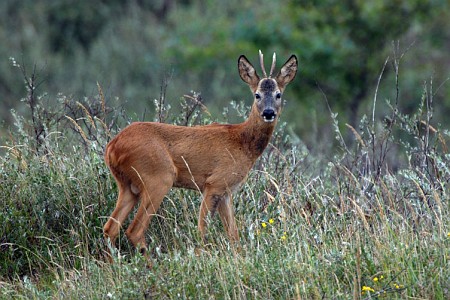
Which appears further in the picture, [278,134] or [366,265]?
Answer: [278,134]

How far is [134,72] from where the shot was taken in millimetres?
24797

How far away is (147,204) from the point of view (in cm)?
854

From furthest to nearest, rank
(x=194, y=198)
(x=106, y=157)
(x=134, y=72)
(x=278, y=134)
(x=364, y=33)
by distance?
(x=134, y=72)
(x=364, y=33)
(x=278, y=134)
(x=194, y=198)
(x=106, y=157)

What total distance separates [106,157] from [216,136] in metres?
1.03

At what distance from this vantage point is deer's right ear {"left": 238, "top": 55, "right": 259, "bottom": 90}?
9.35 m

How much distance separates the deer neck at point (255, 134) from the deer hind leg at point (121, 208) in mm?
1132

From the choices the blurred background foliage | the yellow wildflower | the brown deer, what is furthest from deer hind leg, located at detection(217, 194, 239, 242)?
the blurred background foliage

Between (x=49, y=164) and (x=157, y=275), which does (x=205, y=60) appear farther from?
(x=157, y=275)

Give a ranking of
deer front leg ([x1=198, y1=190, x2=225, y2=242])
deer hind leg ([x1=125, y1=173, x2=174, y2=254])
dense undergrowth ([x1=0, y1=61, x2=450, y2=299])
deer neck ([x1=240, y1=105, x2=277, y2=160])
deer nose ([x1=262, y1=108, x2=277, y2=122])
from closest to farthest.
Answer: dense undergrowth ([x1=0, y1=61, x2=450, y2=299])
deer hind leg ([x1=125, y1=173, x2=174, y2=254])
deer front leg ([x1=198, y1=190, x2=225, y2=242])
deer nose ([x1=262, y1=108, x2=277, y2=122])
deer neck ([x1=240, y1=105, x2=277, y2=160])

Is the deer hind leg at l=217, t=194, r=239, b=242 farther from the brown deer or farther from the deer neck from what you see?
the deer neck

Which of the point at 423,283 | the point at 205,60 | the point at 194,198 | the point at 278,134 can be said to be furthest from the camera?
the point at 205,60

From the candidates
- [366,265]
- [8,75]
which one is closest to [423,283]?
[366,265]

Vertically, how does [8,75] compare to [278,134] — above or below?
below

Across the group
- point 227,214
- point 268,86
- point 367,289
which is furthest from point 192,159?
point 367,289
